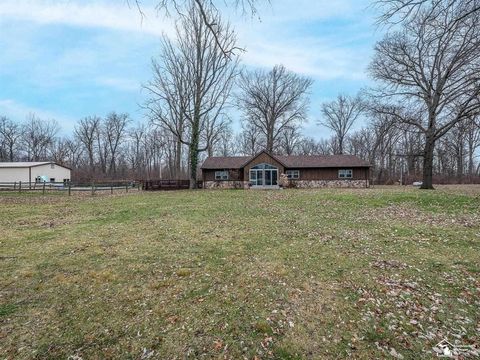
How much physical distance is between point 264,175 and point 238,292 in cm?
3006

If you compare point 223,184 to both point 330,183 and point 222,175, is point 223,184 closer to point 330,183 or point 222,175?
point 222,175

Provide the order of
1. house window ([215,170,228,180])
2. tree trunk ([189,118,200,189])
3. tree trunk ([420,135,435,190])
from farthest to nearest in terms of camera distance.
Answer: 1. house window ([215,170,228,180])
2. tree trunk ([189,118,200,189])
3. tree trunk ([420,135,435,190])

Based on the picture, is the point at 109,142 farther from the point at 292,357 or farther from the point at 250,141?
the point at 292,357

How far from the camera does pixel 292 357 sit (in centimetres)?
353

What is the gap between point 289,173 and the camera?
120ft

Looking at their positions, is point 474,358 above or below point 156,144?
below

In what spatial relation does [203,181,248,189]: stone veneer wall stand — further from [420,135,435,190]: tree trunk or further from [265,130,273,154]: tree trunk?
[420,135,435,190]: tree trunk

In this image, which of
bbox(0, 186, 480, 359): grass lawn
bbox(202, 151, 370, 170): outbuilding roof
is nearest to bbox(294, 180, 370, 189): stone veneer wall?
bbox(202, 151, 370, 170): outbuilding roof

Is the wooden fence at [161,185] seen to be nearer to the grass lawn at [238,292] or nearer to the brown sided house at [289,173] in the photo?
the brown sided house at [289,173]

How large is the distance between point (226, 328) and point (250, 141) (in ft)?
176

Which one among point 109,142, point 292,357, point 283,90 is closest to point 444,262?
point 292,357

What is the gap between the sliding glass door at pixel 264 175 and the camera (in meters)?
34.9

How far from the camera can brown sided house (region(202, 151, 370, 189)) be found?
34.9m

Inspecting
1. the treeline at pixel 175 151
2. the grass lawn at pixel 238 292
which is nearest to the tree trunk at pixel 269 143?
the treeline at pixel 175 151
